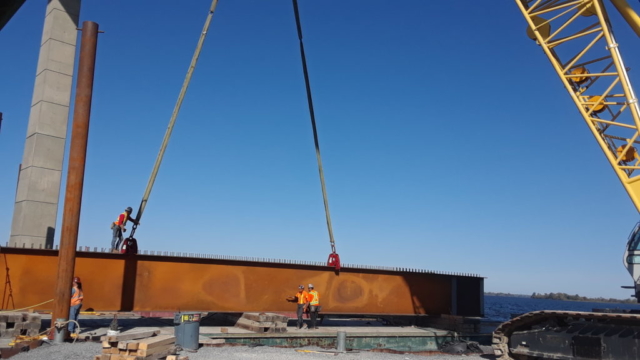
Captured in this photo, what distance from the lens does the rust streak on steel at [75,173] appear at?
11727 mm

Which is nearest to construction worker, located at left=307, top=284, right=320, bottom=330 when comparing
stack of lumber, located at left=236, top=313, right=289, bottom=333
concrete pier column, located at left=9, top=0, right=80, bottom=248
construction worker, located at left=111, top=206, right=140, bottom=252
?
stack of lumber, located at left=236, top=313, right=289, bottom=333

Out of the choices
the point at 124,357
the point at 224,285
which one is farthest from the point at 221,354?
the point at 224,285

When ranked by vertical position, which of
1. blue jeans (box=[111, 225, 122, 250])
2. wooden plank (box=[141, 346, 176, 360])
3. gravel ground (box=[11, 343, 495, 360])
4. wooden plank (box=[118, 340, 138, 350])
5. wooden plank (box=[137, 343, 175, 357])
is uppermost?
blue jeans (box=[111, 225, 122, 250])

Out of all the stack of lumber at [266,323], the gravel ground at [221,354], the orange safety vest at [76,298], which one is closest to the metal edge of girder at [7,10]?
the gravel ground at [221,354]

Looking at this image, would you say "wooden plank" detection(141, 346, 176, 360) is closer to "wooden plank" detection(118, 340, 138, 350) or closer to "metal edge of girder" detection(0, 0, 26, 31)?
"wooden plank" detection(118, 340, 138, 350)

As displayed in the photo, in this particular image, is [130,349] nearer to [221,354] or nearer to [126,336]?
[126,336]

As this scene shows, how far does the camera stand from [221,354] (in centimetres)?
1151

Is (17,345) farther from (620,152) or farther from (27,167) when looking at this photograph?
(620,152)

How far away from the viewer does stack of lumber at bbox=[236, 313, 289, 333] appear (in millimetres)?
14828

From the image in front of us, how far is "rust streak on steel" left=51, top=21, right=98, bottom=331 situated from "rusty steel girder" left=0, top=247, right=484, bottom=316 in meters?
1.68

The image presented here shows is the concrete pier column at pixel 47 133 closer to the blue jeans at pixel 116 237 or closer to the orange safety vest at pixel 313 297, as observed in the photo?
the blue jeans at pixel 116 237

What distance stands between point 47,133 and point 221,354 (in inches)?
383

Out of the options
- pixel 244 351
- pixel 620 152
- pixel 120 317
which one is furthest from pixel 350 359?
pixel 120 317

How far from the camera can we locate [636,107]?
46.5 ft
